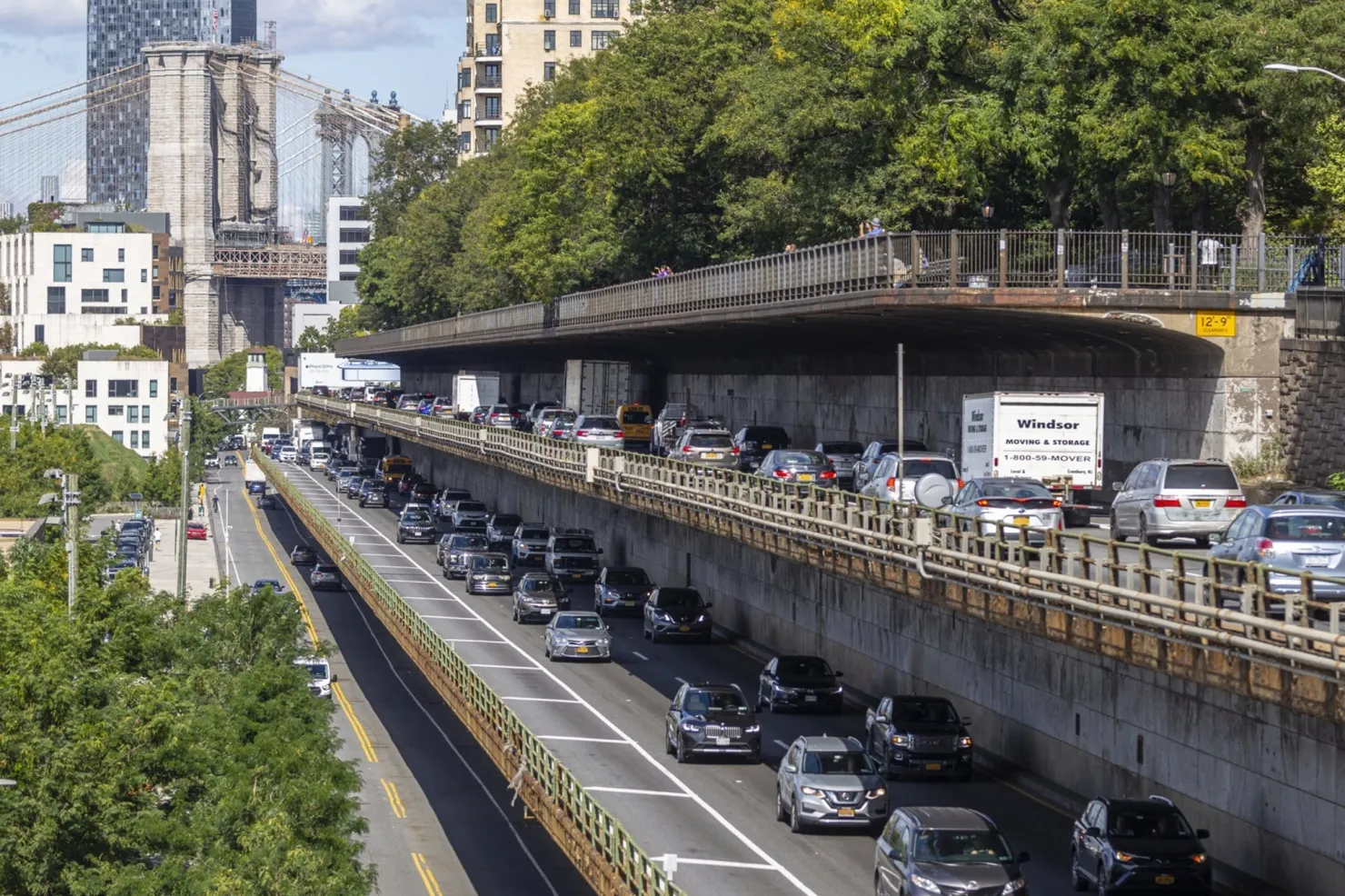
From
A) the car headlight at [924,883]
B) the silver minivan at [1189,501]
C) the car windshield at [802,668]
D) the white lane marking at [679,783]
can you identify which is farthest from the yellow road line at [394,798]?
the car headlight at [924,883]

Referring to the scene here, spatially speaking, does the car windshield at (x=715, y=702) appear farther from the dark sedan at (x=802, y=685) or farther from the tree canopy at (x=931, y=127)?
the tree canopy at (x=931, y=127)

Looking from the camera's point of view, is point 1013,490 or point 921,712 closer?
point 1013,490

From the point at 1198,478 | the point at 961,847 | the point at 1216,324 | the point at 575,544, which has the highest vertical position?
the point at 1216,324

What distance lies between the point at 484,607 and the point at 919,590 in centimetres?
4184

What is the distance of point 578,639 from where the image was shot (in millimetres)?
63062

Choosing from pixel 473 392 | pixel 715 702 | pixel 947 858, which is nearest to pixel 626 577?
pixel 715 702

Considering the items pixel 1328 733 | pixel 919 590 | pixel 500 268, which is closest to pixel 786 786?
pixel 919 590

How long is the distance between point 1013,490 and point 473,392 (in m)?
89.2

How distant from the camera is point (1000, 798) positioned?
41062 mm

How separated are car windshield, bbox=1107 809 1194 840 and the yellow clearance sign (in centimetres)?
1922

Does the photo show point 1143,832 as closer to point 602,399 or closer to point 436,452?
point 602,399

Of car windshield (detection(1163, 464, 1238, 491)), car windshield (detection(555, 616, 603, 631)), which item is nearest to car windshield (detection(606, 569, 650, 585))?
car windshield (detection(555, 616, 603, 631))

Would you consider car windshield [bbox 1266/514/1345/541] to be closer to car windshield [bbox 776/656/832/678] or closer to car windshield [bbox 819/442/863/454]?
car windshield [bbox 776/656/832/678]

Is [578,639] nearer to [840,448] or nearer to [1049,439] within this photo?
[840,448]
